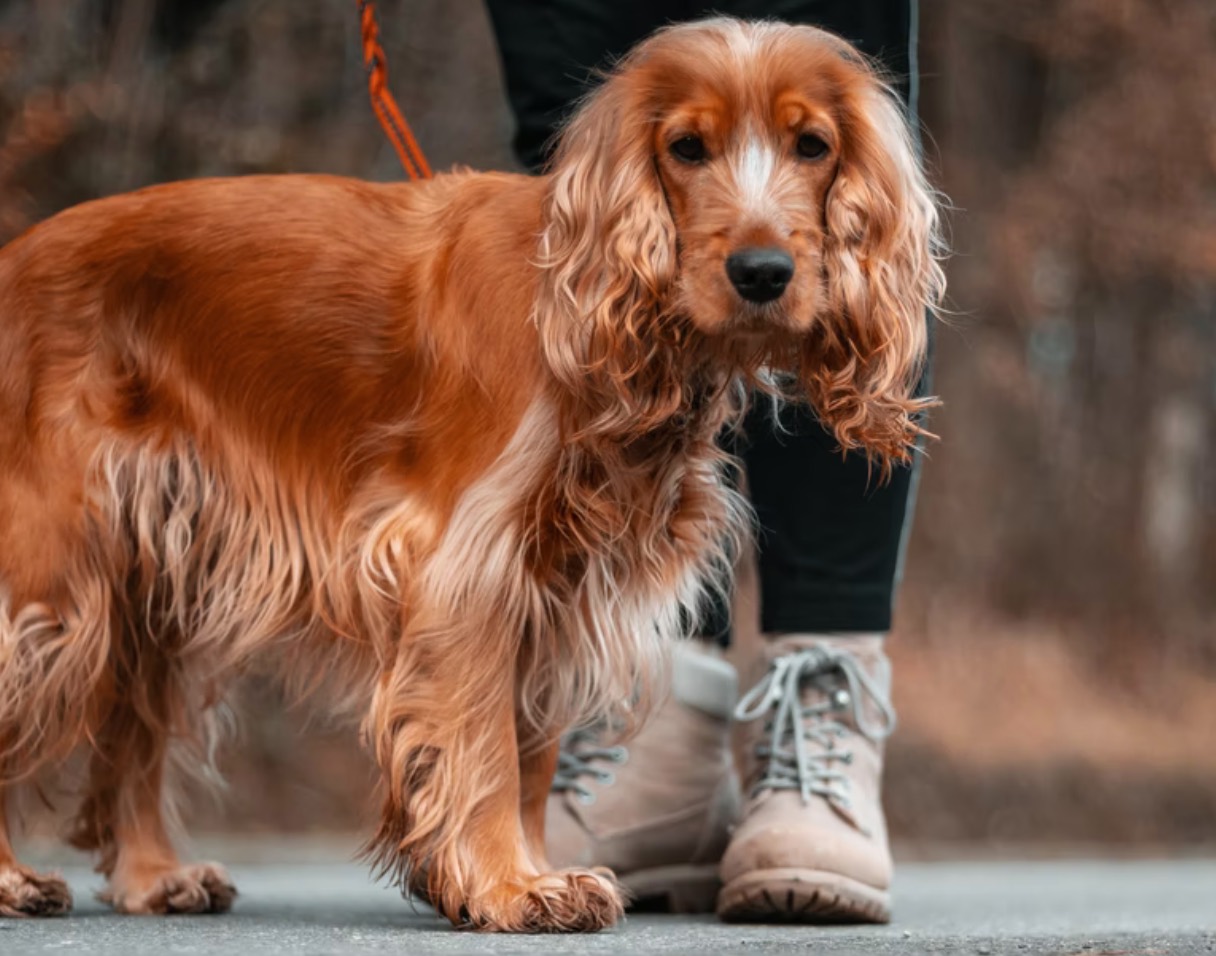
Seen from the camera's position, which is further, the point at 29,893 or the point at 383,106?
the point at 383,106

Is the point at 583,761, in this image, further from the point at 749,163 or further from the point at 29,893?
the point at 749,163

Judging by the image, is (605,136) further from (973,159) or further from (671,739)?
(973,159)

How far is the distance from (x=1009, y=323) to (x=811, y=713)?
7731 millimetres

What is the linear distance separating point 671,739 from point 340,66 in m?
5.04

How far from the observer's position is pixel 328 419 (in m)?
3.28

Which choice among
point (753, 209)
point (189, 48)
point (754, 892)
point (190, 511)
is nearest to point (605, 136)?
point (753, 209)

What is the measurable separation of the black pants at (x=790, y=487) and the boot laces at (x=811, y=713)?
8 centimetres

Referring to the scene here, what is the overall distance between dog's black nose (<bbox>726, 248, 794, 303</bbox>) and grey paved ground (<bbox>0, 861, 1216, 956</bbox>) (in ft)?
2.84

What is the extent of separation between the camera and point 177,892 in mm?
3531

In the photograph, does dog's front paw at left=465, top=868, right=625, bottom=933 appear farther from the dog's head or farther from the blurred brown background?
the blurred brown background

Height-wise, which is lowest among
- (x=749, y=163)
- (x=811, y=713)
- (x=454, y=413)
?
(x=811, y=713)

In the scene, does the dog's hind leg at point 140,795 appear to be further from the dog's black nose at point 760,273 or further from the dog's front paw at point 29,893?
the dog's black nose at point 760,273

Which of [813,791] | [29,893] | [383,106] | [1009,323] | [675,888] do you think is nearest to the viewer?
[29,893]

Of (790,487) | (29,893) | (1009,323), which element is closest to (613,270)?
(790,487)
